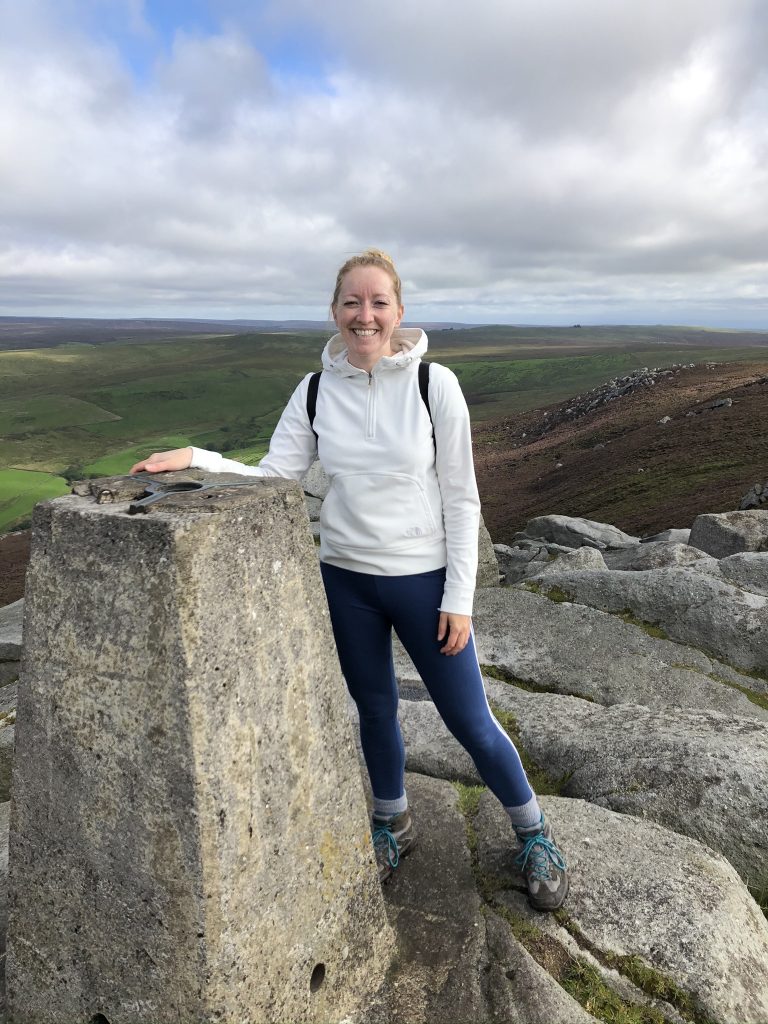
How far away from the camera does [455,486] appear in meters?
3.53

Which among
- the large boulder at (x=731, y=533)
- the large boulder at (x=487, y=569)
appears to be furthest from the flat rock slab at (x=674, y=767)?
the large boulder at (x=731, y=533)

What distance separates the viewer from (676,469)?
3278cm

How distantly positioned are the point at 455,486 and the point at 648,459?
35551 millimetres

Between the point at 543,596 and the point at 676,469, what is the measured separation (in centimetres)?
2574

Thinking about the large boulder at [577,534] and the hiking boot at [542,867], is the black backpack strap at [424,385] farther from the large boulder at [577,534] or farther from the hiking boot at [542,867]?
the large boulder at [577,534]

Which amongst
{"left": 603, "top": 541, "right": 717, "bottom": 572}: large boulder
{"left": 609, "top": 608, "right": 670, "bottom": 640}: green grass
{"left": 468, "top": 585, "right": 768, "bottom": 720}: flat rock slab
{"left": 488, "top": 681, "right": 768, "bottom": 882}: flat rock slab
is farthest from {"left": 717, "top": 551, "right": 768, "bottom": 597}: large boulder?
{"left": 488, "top": 681, "right": 768, "bottom": 882}: flat rock slab

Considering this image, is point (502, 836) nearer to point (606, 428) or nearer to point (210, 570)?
point (210, 570)

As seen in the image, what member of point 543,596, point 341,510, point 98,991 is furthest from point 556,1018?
point 543,596

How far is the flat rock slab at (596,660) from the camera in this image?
7633 mm

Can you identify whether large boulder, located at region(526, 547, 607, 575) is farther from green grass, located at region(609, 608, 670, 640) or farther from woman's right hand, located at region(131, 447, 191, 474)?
woman's right hand, located at region(131, 447, 191, 474)

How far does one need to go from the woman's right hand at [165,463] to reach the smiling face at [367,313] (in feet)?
3.61

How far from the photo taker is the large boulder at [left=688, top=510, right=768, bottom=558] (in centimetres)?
1508

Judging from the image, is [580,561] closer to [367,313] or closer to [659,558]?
[659,558]

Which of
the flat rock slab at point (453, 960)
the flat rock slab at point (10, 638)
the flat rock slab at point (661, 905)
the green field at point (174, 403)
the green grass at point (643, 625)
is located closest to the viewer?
the flat rock slab at point (453, 960)
